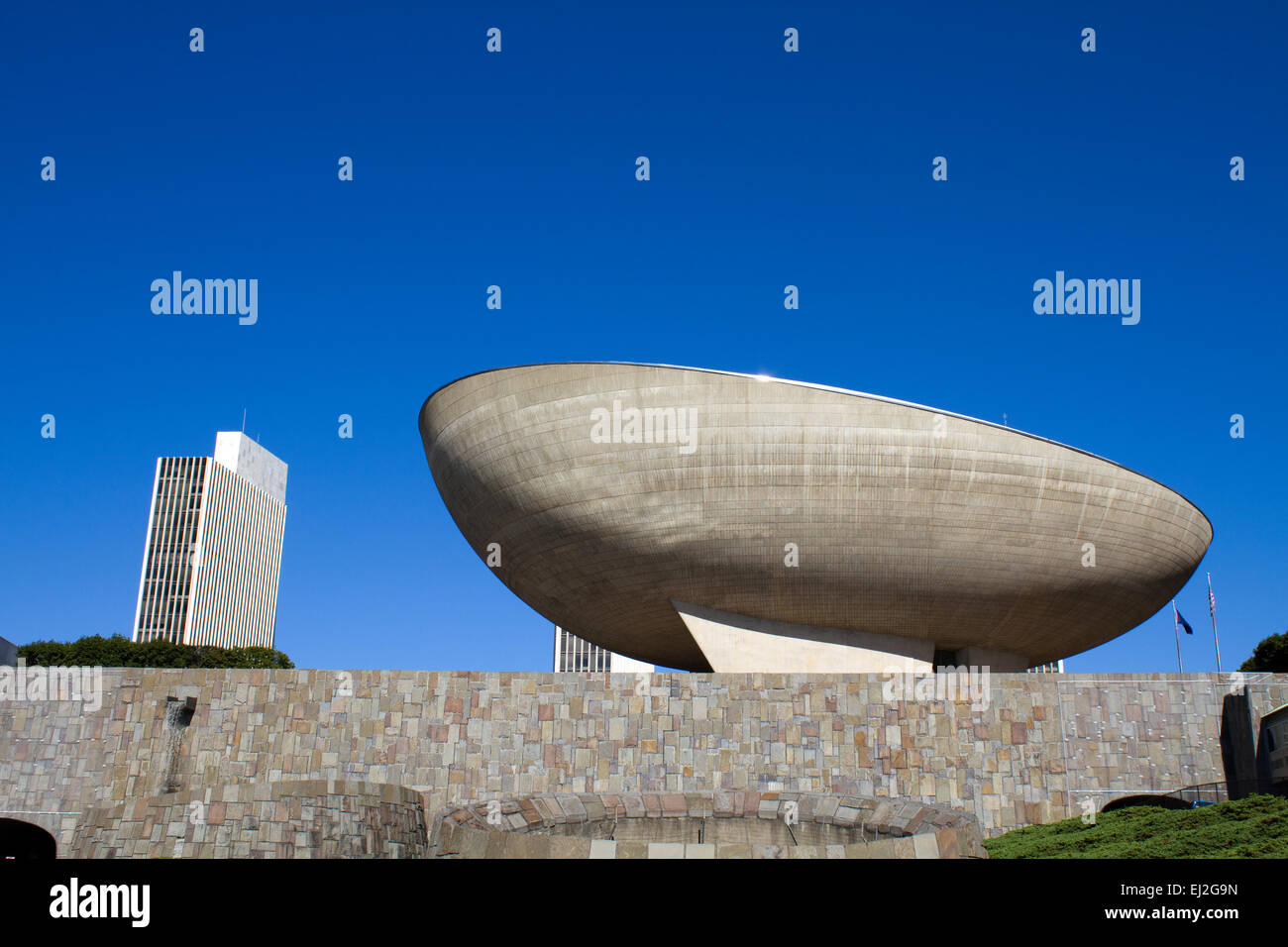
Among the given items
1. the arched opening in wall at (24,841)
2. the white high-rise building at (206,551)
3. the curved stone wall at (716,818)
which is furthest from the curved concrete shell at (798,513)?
the white high-rise building at (206,551)

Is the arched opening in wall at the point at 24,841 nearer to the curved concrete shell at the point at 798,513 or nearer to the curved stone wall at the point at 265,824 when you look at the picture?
the curved stone wall at the point at 265,824

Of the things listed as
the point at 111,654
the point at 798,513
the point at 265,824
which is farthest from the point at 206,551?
the point at 265,824

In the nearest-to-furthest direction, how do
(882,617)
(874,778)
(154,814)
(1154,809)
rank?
(1154,809) < (154,814) < (874,778) < (882,617)

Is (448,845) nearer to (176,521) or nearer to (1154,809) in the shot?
(1154,809)

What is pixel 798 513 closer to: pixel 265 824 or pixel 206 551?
pixel 265 824

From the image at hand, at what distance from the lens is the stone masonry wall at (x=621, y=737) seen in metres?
19.5

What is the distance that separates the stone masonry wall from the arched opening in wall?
0.57 m

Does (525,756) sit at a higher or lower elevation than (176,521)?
lower

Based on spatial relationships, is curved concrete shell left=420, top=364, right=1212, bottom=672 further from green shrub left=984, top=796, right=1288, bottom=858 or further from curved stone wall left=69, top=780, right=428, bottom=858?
green shrub left=984, top=796, right=1288, bottom=858

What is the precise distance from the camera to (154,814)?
13.8 metres

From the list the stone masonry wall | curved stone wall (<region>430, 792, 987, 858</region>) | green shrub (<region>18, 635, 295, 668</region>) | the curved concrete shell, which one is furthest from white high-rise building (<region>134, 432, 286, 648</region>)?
curved stone wall (<region>430, 792, 987, 858</region>)

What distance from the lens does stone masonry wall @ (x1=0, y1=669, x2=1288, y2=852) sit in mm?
19500
